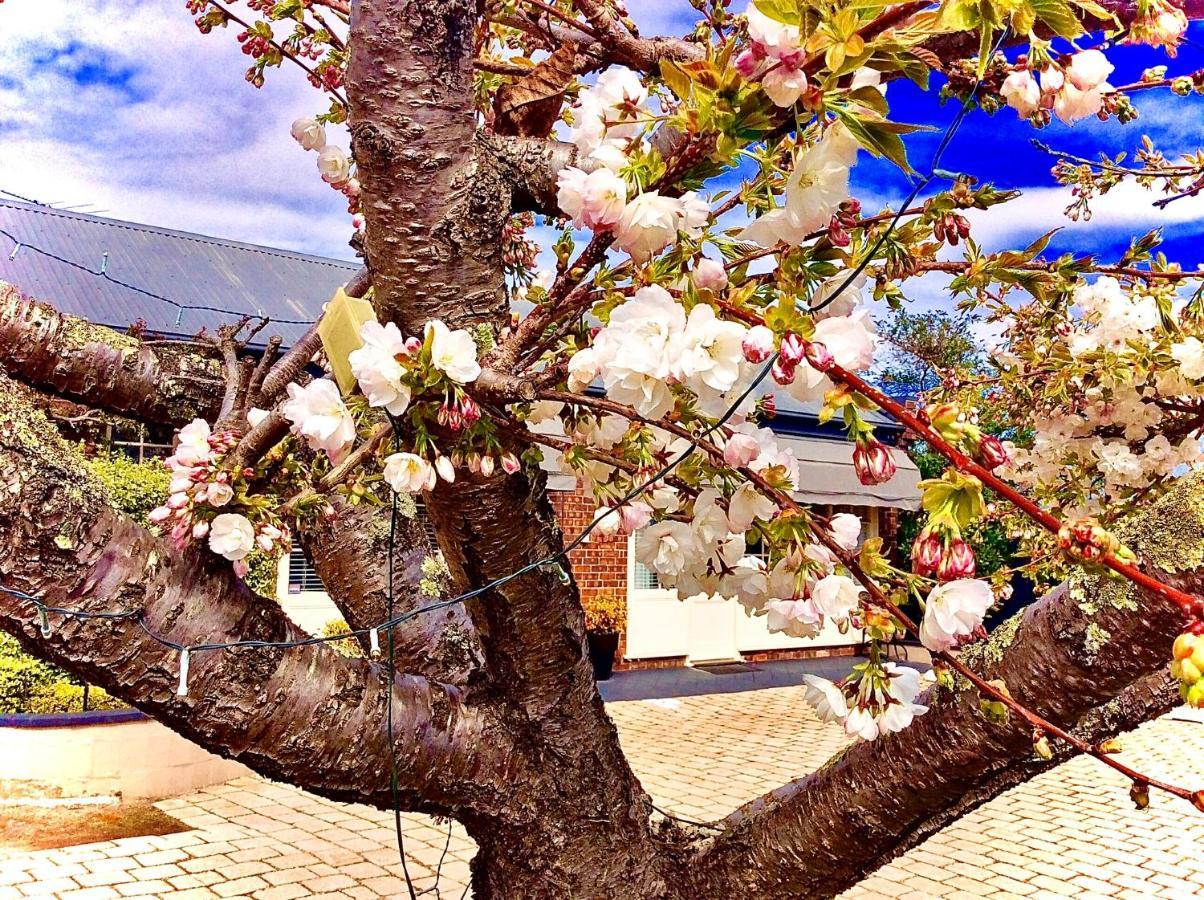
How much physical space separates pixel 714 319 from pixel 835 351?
0.13 m

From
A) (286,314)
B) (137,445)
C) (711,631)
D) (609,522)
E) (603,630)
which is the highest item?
(286,314)

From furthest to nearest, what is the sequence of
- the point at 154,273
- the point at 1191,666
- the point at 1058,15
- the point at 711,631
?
the point at 711,631 < the point at 154,273 < the point at 1058,15 < the point at 1191,666

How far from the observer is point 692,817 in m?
6.14

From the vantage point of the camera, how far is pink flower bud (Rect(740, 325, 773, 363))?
0.95 m

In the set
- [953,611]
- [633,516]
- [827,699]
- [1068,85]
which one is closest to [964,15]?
[1068,85]

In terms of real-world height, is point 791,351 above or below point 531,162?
below

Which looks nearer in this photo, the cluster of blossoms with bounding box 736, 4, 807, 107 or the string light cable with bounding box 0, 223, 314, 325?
the cluster of blossoms with bounding box 736, 4, 807, 107

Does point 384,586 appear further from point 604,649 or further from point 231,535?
point 604,649

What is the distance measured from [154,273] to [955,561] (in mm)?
12594

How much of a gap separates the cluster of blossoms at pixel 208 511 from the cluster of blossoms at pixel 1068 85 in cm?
128

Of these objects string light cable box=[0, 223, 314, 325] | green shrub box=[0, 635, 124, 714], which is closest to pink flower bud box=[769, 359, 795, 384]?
green shrub box=[0, 635, 124, 714]

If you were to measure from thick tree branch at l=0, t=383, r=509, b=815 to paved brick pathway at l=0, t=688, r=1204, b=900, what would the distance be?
6.85 feet

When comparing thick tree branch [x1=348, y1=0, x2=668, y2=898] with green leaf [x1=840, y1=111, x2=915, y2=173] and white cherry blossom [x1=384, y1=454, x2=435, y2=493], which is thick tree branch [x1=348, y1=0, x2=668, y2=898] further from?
green leaf [x1=840, y1=111, x2=915, y2=173]

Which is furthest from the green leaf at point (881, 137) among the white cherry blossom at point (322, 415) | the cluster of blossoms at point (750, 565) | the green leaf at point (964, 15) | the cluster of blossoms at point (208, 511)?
the cluster of blossoms at point (208, 511)
